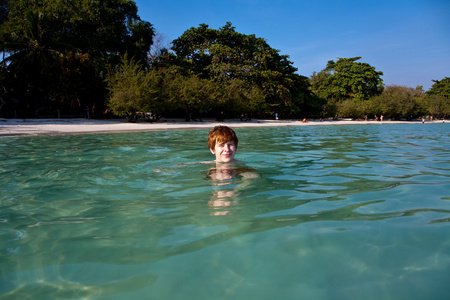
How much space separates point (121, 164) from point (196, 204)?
354cm

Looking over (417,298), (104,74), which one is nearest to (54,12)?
(104,74)

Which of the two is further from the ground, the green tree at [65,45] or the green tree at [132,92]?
the green tree at [65,45]

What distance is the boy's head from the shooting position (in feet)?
15.0

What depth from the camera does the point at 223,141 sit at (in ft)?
15.4

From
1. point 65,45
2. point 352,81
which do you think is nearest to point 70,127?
point 65,45

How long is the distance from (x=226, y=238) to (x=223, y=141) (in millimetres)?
2417

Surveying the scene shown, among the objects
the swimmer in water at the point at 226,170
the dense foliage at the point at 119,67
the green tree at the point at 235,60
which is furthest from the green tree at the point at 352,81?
the swimmer in water at the point at 226,170

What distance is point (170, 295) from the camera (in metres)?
1.72

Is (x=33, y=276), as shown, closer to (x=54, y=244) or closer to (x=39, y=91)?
(x=54, y=244)

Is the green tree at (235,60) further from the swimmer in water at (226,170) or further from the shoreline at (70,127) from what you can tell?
the swimmer in water at (226,170)

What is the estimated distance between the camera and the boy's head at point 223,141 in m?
4.59

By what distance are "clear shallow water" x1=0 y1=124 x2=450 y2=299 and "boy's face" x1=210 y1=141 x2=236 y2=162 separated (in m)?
0.47

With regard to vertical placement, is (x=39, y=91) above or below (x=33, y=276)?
above

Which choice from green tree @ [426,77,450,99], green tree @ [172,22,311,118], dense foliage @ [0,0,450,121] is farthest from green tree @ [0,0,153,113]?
green tree @ [426,77,450,99]
